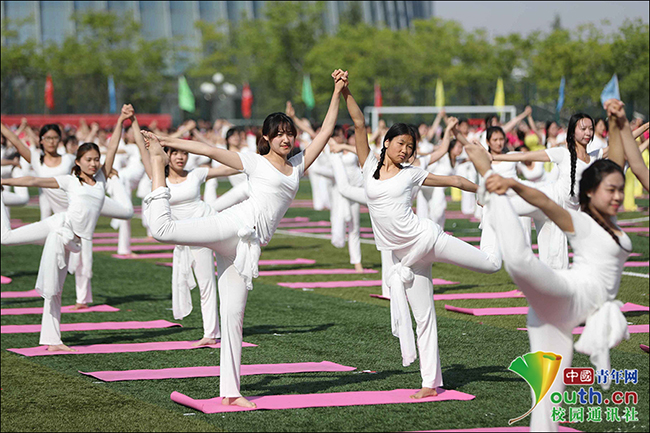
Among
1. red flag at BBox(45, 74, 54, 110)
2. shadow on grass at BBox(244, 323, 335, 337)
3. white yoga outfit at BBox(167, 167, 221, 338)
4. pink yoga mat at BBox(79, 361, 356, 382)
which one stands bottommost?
pink yoga mat at BBox(79, 361, 356, 382)

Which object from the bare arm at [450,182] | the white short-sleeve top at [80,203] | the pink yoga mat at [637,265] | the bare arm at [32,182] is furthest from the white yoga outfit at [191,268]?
the pink yoga mat at [637,265]

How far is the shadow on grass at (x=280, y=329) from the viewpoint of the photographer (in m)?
10.0

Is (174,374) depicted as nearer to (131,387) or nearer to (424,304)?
(131,387)

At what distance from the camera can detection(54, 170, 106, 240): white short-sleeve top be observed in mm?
9336

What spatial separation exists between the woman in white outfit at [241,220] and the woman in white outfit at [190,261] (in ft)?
7.72

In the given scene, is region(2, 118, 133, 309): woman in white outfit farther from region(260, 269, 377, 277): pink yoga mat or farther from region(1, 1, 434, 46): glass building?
region(1, 1, 434, 46): glass building

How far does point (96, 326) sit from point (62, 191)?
156 centimetres

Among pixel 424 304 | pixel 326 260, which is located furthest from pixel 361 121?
pixel 326 260

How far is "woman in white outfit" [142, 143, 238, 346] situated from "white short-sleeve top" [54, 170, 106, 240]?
30.8 inches

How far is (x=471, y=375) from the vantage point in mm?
7875

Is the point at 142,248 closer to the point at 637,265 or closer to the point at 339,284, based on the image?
the point at 339,284

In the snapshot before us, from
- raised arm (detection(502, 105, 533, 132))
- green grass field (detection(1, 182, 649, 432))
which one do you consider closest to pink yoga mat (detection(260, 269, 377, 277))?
green grass field (detection(1, 182, 649, 432))

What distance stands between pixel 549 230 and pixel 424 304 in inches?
123

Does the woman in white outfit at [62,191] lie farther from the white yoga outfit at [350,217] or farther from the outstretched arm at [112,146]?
the white yoga outfit at [350,217]
